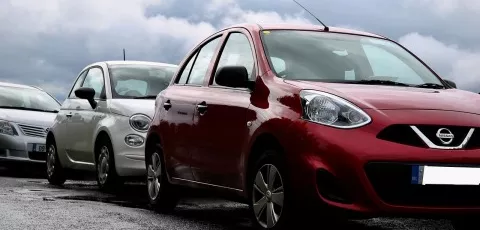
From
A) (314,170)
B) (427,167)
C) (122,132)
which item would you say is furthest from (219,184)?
(122,132)

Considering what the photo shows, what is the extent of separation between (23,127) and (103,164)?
14.9 feet

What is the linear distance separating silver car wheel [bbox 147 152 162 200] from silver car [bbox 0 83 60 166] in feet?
21.6

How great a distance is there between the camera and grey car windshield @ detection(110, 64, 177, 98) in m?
11.4

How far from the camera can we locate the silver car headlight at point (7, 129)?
1512 centimetres

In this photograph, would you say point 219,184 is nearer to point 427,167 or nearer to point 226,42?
point 226,42

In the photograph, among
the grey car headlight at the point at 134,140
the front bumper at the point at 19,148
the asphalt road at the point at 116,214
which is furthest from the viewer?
the front bumper at the point at 19,148

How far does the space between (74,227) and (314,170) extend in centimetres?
232

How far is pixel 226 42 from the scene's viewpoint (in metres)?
7.83

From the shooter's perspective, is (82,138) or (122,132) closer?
(122,132)

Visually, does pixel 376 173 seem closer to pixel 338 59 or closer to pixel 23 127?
pixel 338 59

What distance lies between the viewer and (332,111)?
5.88 metres

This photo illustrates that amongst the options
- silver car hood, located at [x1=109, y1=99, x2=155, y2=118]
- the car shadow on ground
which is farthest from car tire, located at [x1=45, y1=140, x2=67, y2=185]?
silver car hood, located at [x1=109, y1=99, x2=155, y2=118]

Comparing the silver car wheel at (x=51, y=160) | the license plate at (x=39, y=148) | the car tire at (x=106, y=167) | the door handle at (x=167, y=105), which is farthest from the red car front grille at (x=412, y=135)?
the license plate at (x=39, y=148)

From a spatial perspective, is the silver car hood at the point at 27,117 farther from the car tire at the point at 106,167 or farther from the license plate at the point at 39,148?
the car tire at the point at 106,167
